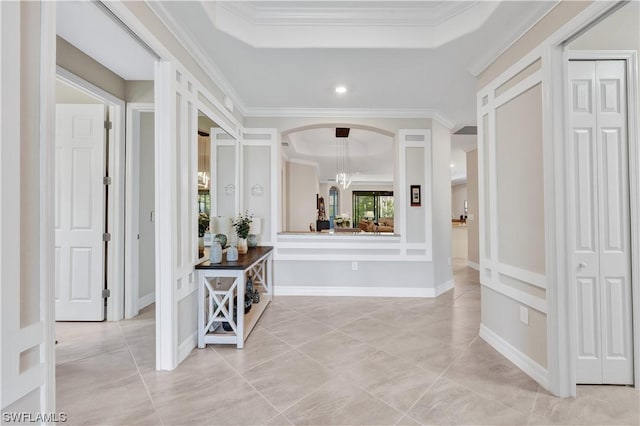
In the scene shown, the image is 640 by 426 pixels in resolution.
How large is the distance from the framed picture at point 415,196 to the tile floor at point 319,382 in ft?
5.87

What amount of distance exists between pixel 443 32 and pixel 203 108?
2299 mm

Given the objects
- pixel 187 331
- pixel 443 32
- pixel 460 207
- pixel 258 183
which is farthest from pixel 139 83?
pixel 460 207

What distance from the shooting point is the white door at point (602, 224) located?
204 centimetres

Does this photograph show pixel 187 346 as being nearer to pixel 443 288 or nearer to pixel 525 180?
pixel 525 180

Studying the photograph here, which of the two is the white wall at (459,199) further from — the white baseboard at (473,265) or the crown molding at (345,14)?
the crown molding at (345,14)

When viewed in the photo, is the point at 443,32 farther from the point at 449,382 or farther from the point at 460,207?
the point at 460,207

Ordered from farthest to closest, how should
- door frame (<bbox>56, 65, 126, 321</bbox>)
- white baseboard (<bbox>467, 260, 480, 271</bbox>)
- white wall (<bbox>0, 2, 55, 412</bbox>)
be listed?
white baseboard (<bbox>467, 260, 480, 271</bbox>) < door frame (<bbox>56, 65, 126, 321</bbox>) < white wall (<bbox>0, 2, 55, 412</bbox>)

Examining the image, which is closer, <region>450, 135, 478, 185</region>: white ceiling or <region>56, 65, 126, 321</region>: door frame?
<region>56, 65, 126, 321</region>: door frame

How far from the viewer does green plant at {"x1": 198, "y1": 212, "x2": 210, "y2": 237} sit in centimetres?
286

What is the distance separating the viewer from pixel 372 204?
14.7 meters

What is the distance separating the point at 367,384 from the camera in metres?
2.08

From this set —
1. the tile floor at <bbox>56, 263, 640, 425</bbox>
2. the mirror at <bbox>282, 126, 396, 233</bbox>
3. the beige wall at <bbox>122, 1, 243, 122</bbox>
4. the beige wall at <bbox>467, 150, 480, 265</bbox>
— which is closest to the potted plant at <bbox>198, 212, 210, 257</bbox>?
the tile floor at <bbox>56, 263, 640, 425</bbox>

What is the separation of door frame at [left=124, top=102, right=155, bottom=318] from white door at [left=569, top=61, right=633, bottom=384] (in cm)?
410

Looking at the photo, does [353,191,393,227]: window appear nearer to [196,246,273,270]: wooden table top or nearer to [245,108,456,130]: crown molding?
[245,108,456,130]: crown molding
